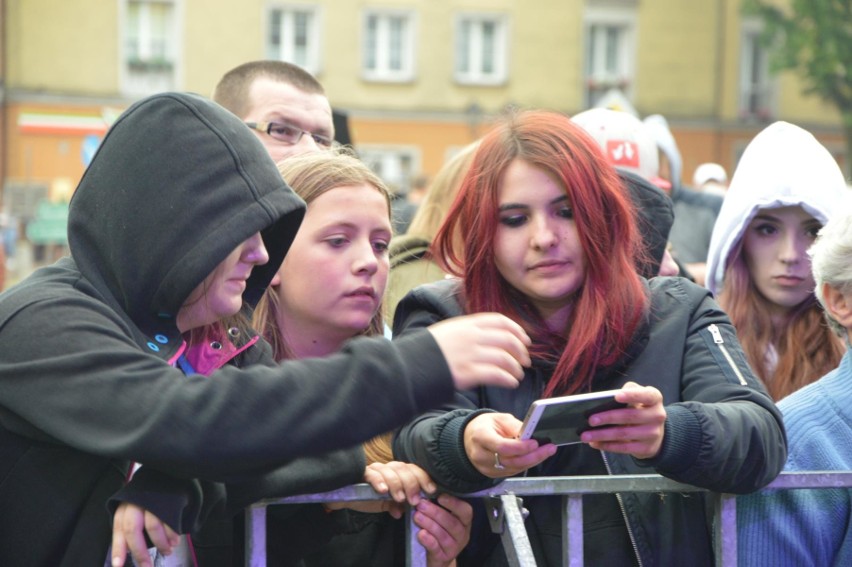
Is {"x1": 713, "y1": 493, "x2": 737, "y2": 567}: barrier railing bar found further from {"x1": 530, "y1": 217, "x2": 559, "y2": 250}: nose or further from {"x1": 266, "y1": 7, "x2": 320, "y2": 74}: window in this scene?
{"x1": 266, "y1": 7, "x2": 320, "y2": 74}: window

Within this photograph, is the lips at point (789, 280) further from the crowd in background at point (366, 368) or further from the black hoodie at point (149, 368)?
the black hoodie at point (149, 368)

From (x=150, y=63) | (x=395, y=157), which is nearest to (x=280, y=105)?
(x=150, y=63)

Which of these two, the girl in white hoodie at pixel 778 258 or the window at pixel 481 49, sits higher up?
the window at pixel 481 49

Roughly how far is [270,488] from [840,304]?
57.6 inches

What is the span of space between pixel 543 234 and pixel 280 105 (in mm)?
1968

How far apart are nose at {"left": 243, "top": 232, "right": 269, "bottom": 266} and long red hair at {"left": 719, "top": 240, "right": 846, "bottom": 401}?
5.90 feet

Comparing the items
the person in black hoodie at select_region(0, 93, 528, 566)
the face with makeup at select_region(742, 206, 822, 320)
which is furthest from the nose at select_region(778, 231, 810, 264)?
the person in black hoodie at select_region(0, 93, 528, 566)

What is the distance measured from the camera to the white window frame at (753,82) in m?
34.1

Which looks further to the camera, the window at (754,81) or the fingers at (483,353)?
the window at (754,81)

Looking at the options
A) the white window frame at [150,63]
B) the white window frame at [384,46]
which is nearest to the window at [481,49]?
the white window frame at [384,46]

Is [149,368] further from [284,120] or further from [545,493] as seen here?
[284,120]

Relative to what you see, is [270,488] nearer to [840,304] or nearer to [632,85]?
[840,304]

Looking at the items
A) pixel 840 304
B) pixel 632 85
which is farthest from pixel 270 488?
pixel 632 85

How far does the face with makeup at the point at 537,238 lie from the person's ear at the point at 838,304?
64cm
